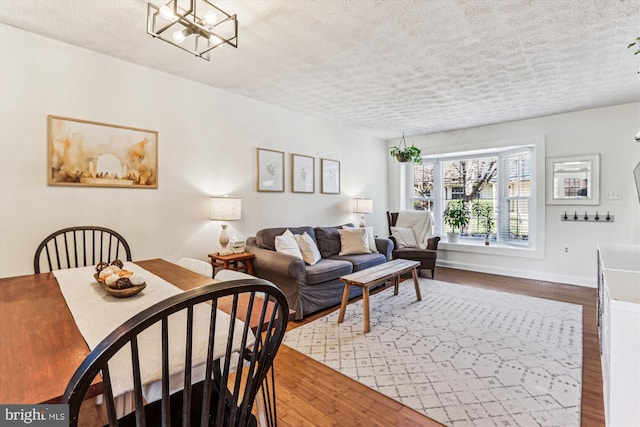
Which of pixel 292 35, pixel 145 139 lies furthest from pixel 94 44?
pixel 292 35

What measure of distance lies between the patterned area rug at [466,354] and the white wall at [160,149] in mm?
1630

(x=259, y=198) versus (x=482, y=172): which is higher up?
(x=482, y=172)

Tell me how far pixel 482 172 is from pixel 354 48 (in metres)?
4.00

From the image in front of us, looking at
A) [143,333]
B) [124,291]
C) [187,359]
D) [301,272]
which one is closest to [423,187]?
[301,272]

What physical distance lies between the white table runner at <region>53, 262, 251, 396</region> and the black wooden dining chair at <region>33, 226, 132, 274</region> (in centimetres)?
92

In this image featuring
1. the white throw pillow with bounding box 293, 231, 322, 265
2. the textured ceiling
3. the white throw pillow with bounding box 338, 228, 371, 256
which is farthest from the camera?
the white throw pillow with bounding box 338, 228, 371, 256

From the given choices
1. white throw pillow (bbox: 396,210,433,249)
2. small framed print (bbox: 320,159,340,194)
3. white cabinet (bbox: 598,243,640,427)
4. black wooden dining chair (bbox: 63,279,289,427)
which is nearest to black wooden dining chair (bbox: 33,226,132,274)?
black wooden dining chair (bbox: 63,279,289,427)

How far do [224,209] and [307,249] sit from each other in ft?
3.52

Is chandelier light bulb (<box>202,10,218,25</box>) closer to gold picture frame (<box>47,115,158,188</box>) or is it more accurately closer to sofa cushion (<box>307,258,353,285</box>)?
gold picture frame (<box>47,115,158,188</box>)

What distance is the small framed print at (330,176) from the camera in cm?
481

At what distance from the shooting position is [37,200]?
2400 mm

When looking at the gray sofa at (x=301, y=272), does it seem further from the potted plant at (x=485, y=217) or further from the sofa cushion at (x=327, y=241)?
the potted plant at (x=485, y=217)

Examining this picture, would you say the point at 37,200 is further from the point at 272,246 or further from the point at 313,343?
the point at 313,343

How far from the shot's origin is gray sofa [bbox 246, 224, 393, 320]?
122 inches
